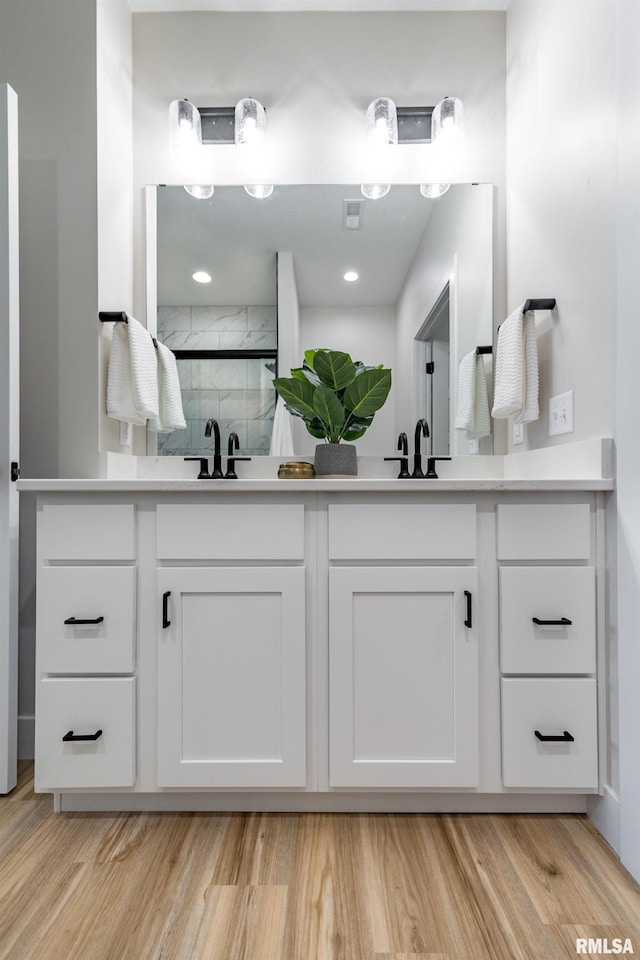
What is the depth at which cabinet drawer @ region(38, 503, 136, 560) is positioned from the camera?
4.64 ft

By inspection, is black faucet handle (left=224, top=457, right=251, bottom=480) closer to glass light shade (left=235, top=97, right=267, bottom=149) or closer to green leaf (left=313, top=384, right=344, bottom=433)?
green leaf (left=313, top=384, right=344, bottom=433)

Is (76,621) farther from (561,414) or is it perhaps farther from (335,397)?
(561,414)

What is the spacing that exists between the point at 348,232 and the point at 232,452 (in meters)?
0.91

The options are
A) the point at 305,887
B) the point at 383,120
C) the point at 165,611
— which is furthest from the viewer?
the point at 383,120

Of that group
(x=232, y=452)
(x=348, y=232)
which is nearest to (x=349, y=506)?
(x=232, y=452)

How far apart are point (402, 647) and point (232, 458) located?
0.91 meters

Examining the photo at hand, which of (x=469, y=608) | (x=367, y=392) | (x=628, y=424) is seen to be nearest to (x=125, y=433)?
(x=367, y=392)

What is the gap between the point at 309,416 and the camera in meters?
1.89

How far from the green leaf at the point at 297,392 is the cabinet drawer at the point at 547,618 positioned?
2.72 feet

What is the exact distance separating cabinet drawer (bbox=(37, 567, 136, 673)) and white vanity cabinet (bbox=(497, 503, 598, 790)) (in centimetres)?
95

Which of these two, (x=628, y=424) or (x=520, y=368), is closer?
(x=628, y=424)

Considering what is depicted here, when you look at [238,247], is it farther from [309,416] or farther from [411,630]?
[411,630]

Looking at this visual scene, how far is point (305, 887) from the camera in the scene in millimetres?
1188

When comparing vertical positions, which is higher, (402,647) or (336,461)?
(336,461)
